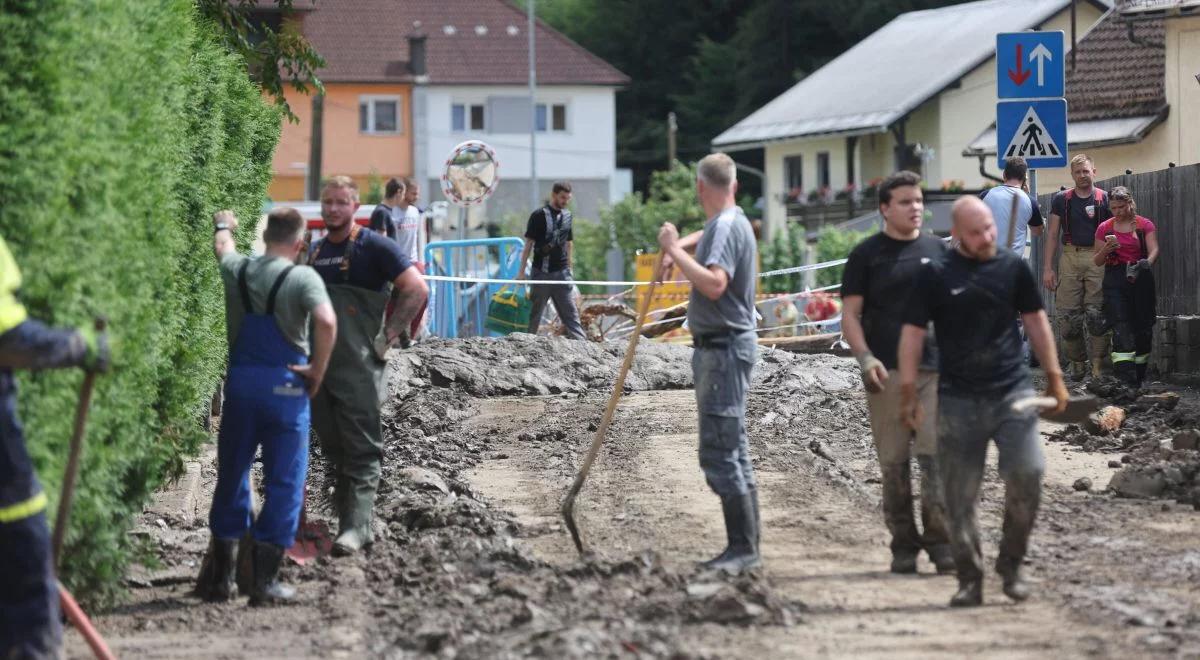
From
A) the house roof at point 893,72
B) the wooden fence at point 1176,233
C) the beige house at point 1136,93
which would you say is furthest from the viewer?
the house roof at point 893,72

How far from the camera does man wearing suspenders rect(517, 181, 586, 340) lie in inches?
838

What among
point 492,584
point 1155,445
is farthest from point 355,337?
point 1155,445

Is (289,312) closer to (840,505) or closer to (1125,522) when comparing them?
(840,505)

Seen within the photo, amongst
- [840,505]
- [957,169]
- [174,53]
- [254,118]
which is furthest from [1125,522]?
[957,169]

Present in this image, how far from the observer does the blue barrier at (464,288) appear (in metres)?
24.8

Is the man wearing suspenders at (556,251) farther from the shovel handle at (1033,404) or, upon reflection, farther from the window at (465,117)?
the window at (465,117)

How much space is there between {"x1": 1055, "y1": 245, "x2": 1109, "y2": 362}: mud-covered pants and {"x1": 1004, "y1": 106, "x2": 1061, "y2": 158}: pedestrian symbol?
1.32 meters

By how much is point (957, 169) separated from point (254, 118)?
3708cm

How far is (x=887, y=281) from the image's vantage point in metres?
8.91

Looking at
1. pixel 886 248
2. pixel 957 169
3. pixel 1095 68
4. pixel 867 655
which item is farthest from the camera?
pixel 957 169

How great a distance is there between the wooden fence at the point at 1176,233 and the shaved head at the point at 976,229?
10.3 m

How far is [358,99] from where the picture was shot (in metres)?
65.1

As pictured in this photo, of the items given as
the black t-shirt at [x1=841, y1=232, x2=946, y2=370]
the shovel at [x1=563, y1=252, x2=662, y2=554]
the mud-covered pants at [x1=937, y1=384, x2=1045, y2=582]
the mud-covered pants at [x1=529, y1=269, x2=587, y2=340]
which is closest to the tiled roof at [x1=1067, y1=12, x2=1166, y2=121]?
the mud-covered pants at [x1=529, y1=269, x2=587, y2=340]

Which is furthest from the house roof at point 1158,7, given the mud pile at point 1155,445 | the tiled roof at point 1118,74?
the mud pile at point 1155,445
